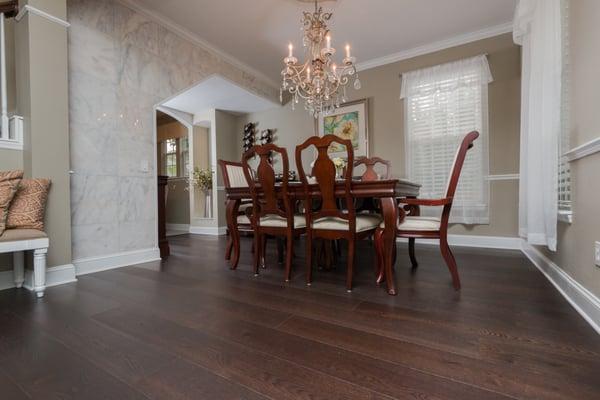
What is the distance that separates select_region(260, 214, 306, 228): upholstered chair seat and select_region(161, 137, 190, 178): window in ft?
13.9

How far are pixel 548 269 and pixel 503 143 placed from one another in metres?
1.85

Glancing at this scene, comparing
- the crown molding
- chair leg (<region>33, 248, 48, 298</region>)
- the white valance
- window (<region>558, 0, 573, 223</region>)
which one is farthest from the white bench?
the white valance

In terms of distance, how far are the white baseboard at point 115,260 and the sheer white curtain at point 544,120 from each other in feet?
11.0

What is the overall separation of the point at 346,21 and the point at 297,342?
3448mm

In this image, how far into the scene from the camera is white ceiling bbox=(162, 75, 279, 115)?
414 cm

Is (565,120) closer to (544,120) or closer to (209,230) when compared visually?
(544,120)

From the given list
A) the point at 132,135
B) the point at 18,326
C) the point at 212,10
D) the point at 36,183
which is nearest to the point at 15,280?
the point at 36,183

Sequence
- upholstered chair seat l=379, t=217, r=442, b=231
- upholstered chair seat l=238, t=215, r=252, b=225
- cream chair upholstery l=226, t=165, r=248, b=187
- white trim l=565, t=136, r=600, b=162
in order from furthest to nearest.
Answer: cream chair upholstery l=226, t=165, r=248, b=187, upholstered chair seat l=238, t=215, r=252, b=225, upholstered chair seat l=379, t=217, r=442, b=231, white trim l=565, t=136, r=600, b=162

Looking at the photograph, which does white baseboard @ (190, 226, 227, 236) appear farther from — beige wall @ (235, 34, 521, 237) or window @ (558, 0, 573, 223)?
window @ (558, 0, 573, 223)

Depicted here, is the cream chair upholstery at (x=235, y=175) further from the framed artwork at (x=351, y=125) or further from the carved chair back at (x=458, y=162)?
the carved chair back at (x=458, y=162)

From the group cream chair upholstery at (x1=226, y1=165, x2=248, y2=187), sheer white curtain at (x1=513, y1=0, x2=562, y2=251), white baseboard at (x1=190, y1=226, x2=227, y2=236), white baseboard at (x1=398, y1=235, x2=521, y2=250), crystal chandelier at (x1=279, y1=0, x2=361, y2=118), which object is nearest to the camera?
sheer white curtain at (x1=513, y1=0, x2=562, y2=251)

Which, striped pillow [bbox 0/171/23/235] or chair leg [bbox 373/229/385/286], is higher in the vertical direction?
striped pillow [bbox 0/171/23/235]

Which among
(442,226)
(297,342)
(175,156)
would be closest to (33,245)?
(297,342)

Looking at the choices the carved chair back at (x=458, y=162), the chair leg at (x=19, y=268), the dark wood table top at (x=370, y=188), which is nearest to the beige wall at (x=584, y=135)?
the carved chair back at (x=458, y=162)
